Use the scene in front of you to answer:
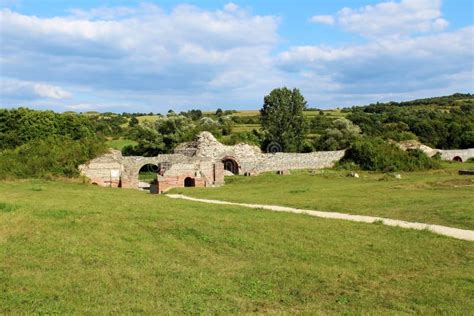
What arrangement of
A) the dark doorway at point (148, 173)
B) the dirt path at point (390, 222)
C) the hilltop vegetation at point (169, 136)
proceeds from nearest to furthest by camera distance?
the dirt path at point (390, 222)
the hilltop vegetation at point (169, 136)
the dark doorway at point (148, 173)

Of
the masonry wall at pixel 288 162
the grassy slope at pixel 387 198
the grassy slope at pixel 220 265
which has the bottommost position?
the grassy slope at pixel 387 198

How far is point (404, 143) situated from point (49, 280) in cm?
4782

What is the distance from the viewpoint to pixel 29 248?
11094 millimetres

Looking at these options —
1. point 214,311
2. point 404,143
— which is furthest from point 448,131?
point 214,311

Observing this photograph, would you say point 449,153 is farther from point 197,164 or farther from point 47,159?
point 47,159

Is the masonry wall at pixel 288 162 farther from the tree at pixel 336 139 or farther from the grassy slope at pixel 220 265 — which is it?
the grassy slope at pixel 220 265

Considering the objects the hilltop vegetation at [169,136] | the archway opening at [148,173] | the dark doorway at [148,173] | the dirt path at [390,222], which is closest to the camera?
the dirt path at [390,222]

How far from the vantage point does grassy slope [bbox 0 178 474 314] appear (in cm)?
774

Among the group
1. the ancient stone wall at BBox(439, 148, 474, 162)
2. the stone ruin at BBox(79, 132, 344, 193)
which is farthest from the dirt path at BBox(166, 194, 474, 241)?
the ancient stone wall at BBox(439, 148, 474, 162)

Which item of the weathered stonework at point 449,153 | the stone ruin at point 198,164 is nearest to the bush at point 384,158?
the stone ruin at point 198,164

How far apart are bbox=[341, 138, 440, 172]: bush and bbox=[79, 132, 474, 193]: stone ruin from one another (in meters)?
1.59

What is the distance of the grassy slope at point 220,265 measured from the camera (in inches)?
305

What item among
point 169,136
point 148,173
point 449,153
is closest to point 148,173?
point 148,173

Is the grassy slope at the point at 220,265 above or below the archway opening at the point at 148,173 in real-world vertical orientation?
above
